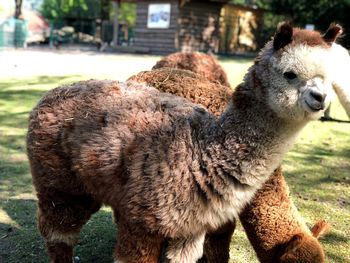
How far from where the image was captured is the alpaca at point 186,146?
8.06 feet

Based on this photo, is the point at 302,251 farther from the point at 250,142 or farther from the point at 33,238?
the point at 33,238

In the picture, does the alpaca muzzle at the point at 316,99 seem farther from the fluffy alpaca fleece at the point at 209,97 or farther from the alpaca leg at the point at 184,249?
the fluffy alpaca fleece at the point at 209,97

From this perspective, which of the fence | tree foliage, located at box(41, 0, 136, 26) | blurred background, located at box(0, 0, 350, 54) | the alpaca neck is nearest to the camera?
the alpaca neck

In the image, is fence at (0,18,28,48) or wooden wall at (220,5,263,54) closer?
fence at (0,18,28,48)

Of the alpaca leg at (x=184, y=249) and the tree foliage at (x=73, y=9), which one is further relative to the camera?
the tree foliage at (x=73, y=9)

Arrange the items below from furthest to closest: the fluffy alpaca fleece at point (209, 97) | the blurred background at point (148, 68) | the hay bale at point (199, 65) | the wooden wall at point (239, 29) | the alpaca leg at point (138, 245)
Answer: the wooden wall at point (239, 29)
the hay bale at point (199, 65)
the blurred background at point (148, 68)
the fluffy alpaca fleece at point (209, 97)
the alpaca leg at point (138, 245)

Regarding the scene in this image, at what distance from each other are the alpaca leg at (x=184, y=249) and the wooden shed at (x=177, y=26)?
20617mm

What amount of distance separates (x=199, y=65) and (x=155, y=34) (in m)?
18.8

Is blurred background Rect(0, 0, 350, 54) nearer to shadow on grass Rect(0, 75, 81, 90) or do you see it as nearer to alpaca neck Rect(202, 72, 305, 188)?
shadow on grass Rect(0, 75, 81, 90)

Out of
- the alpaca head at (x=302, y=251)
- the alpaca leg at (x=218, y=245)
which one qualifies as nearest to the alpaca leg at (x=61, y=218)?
the alpaca leg at (x=218, y=245)

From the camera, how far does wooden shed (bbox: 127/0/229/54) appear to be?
23219 mm

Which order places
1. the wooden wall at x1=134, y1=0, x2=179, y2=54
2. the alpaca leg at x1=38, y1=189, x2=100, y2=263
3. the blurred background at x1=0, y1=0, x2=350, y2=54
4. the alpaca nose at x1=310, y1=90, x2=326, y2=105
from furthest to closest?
1. the wooden wall at x1=134, y1=0, x2=179, y2=54
2. the blurred background at x1=0, y1=0, x2=350, y2=54
3. the alpaca leg at x1=38, y1=189, x2=100, y2=263
4. the alpaca nose at x1=310, y1=90, x2=326, y2=105

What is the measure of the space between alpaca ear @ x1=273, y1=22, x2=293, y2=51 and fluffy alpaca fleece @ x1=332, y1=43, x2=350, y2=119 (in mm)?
273

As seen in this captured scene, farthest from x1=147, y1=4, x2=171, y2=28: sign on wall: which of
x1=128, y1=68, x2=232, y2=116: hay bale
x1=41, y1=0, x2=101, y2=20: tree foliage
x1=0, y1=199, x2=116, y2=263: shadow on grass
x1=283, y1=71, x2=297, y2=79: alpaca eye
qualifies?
x1=283, y1=71, x2=297, y2=79: alpaca eye
